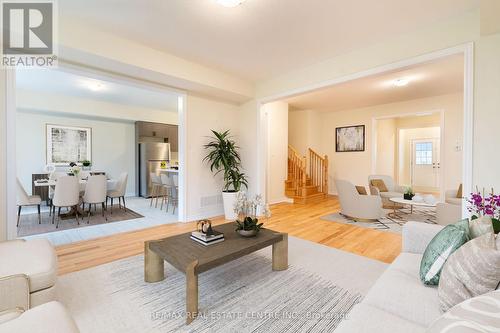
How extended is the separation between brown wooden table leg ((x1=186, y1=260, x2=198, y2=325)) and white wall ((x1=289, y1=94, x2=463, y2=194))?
640cm

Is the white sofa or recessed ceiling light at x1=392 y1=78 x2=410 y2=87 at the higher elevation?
recessed ceiling light at x1=392 y1=78 x2=410 y2=87

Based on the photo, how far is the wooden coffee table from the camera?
1681 mm

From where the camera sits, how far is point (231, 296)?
198 cm

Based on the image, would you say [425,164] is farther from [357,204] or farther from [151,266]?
[151,266]

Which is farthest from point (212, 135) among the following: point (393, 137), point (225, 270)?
point (393, 137)

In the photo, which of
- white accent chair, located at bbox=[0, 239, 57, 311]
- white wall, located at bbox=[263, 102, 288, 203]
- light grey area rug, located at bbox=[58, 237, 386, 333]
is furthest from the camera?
white wall, located at bbox=[263, 102, 288, 203]

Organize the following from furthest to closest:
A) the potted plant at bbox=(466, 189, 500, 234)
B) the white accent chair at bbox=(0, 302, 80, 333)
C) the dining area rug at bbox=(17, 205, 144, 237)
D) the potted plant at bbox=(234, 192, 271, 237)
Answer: the dining area rug at bbox=(17, 205, 144, 237) → the potted plant at bbox=(234, 192, 271, 237) → the potted plant at bbox=(466, 189, 500, 234) → the white accent chair at bbox=(0, 302, 80, 333)

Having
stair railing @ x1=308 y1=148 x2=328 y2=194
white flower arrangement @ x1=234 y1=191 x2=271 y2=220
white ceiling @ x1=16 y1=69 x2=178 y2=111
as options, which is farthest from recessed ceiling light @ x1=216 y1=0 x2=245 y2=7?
stair railing @ x1=308 y1=148 x2=328 y2=194

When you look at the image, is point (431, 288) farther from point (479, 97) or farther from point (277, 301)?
point (479, 97)

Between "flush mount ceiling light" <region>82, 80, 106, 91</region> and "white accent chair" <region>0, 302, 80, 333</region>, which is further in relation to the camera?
"flush mount ceiling light" <region>82, 80, 106, 91</region>

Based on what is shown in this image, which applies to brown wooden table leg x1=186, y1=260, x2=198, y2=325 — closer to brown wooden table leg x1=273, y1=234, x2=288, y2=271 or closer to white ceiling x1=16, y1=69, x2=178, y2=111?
brown wooden table leg x1=273, y1=234, x2=288, y2=271

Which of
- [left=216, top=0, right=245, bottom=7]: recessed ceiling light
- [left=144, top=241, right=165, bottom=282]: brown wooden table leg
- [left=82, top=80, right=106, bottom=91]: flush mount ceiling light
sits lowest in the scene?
[left=144, top=241, right=165, bottom=282]: brown wooden table leg

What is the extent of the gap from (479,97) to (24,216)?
7596 mm

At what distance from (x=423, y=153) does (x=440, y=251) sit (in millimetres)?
8810
